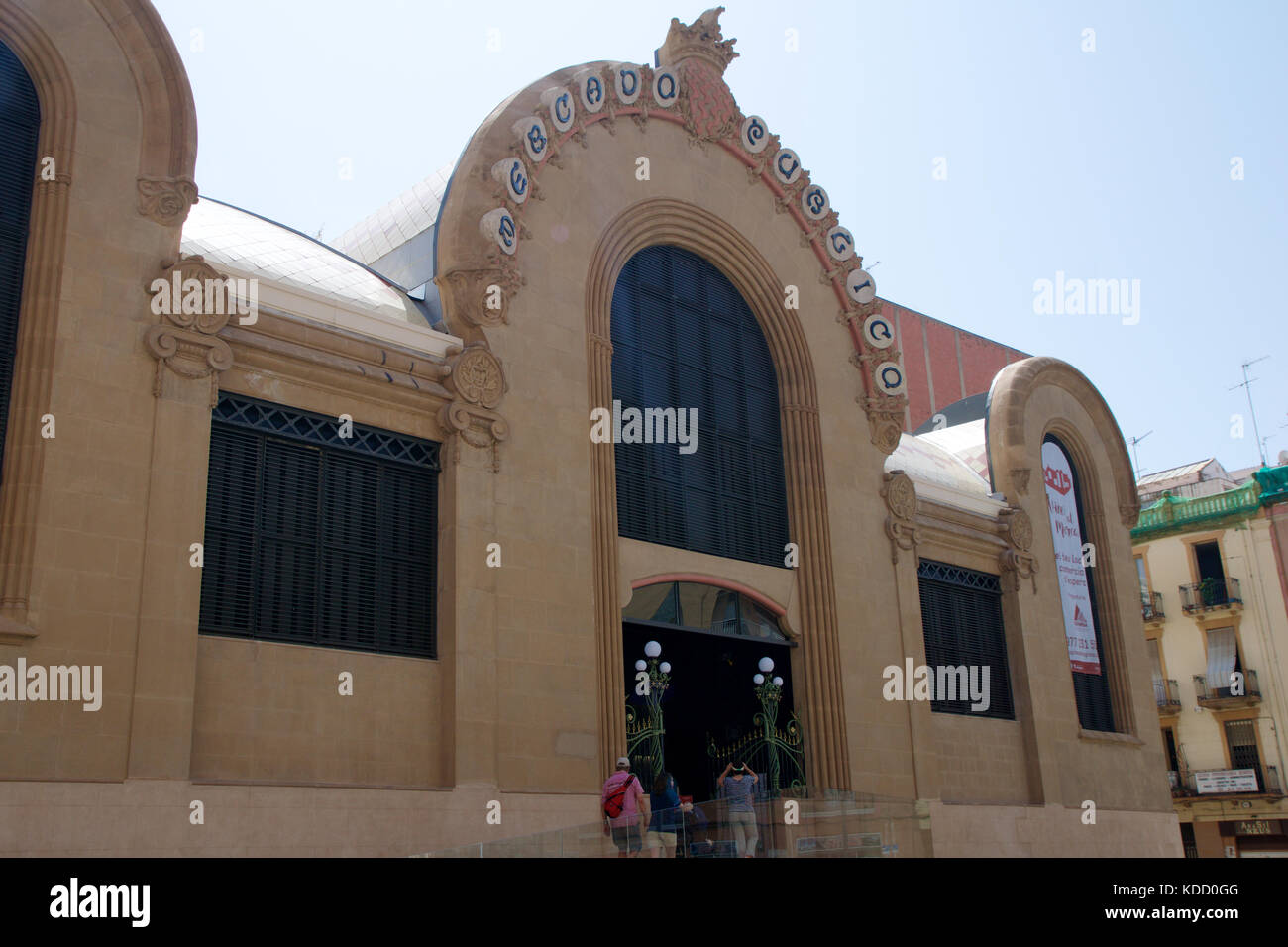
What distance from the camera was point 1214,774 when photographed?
1823 inches

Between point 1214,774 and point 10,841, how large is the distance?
42746 millimetres

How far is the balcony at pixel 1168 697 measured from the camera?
47688 millimetres

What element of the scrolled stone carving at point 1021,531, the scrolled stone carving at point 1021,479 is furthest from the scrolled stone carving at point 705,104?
the scrolled stone carving at point 1021,531

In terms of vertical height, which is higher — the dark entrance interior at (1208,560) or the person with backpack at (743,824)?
the dark entrance interior at (1208,560)

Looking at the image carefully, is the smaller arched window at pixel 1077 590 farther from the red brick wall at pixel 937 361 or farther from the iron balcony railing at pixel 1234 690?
the iron balcony railing at pixel 1234 690

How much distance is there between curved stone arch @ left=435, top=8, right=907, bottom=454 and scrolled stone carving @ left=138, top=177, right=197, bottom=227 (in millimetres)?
4787

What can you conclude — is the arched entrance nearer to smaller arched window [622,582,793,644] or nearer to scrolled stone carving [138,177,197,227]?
smaller arched window [622,582,793,644]

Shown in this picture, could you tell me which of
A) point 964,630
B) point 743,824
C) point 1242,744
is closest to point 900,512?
point 964,630

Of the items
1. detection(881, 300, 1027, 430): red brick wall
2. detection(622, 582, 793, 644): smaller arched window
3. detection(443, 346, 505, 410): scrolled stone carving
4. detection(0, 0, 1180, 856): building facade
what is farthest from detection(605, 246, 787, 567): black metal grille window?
detection(881, 300, 1027, 430): red brick wall

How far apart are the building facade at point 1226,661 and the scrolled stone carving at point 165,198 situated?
39570mm

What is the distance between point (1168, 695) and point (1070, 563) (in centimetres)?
1779
